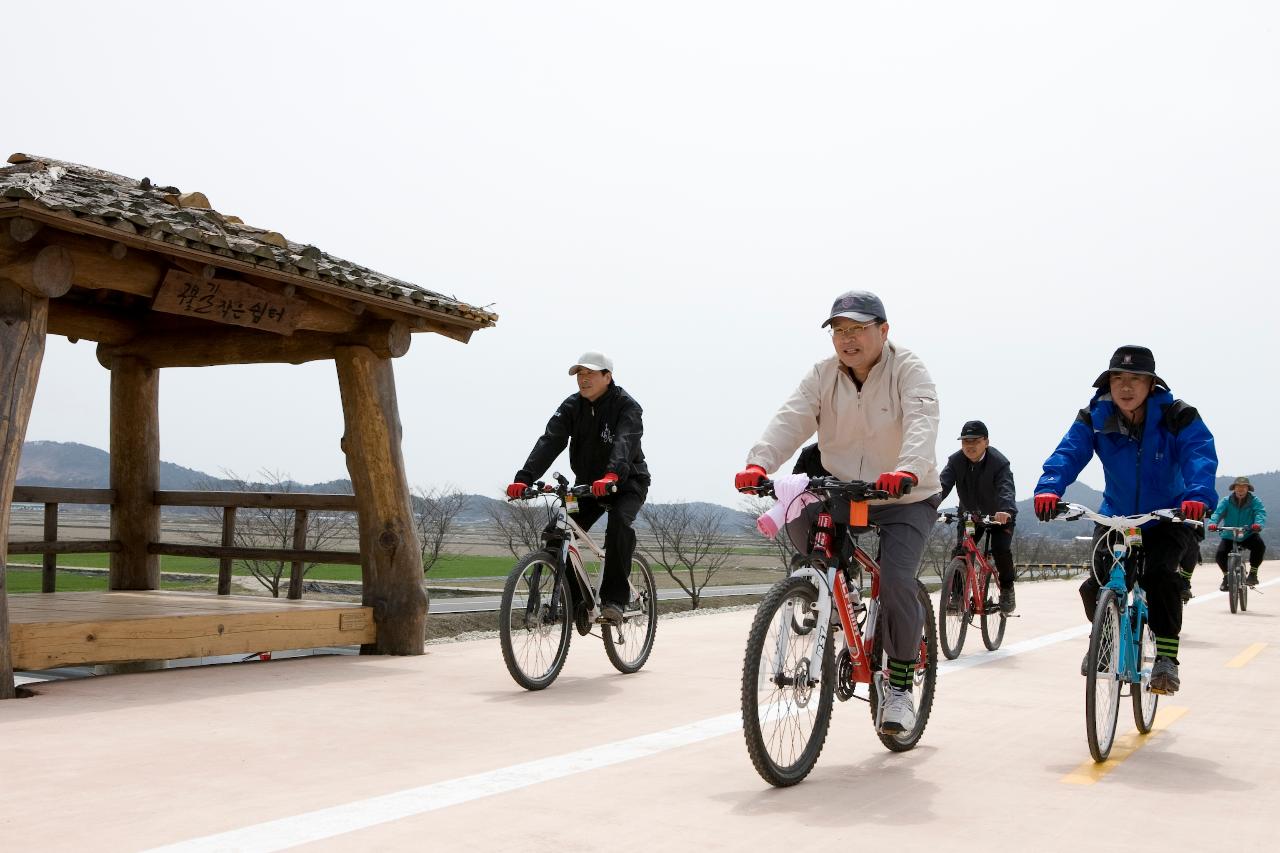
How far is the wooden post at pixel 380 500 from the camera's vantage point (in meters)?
9.90

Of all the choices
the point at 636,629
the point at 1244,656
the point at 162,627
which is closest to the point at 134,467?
the point at 162,627

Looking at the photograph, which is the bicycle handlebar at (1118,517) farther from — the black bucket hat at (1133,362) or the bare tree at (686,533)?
the bare tree at (686,533)

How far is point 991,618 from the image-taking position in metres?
10.8

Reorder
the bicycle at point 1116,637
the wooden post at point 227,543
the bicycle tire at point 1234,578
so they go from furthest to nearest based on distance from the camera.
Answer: the bicycle tire at point 1234,578 < the wooden post at point 227,543 < the bicycle at point 1116,637

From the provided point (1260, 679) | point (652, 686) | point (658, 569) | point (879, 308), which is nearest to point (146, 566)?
point (652, 686)

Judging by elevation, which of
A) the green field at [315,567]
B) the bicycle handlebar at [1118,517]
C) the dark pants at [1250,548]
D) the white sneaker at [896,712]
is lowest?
the green field at [315,567]

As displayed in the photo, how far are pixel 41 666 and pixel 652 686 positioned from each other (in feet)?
12.3

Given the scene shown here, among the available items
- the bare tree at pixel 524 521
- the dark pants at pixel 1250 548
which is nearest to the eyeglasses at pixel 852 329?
the dark pants at pixel 1250 548

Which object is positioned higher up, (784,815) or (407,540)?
(407,540)

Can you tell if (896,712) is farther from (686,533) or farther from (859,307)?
(686,533)

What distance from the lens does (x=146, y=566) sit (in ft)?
38.7

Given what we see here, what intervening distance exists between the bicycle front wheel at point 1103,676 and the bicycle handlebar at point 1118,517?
344 mm

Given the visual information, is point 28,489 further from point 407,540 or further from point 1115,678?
point 1115,678

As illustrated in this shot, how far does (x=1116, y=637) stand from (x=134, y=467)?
9.24 metres
